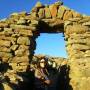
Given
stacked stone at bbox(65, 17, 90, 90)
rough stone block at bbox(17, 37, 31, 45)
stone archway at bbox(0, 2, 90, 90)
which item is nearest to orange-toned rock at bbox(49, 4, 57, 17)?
stone archway at bbox(0, 2, 90, 90)

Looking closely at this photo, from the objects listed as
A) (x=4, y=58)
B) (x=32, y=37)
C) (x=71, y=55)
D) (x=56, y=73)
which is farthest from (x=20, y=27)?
(x=56, y=73)

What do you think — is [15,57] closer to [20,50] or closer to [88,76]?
[20,50]

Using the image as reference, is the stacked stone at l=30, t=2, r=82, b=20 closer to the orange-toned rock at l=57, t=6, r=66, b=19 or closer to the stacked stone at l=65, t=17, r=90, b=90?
the orange-toned rock at l=57, t=6, r=66, b=19

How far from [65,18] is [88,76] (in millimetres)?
2865

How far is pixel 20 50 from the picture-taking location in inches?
434

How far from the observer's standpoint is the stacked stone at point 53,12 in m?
11.9

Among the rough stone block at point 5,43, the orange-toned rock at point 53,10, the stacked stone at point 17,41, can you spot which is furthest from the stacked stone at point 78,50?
the rough stone block at point 5,43

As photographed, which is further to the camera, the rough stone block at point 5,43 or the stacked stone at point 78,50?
the rough stone block at point 5,43

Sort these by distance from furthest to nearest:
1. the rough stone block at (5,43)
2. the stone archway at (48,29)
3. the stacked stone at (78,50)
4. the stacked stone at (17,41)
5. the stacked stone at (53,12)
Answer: the stacked stone at (53,12)
the rough stone block at (5,43)
the stacked stone at (17,41)
the stone archway at (48,29)
the stacked stone at (78,50)

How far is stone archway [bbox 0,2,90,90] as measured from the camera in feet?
35.2

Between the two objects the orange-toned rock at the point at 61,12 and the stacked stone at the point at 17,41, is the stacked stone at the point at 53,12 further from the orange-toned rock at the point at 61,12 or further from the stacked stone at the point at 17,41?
the stacked stone at the point at 17,41

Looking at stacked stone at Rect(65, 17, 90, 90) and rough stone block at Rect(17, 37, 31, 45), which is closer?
stacked stone at Rect(65, 17, 90, 90)

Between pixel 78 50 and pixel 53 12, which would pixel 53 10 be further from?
pixel 78 50

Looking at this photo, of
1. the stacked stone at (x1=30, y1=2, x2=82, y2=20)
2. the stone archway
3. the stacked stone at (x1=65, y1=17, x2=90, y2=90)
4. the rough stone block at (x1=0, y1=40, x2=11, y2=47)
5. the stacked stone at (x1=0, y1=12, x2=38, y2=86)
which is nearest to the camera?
the stacked stone at (x1=65, y1=17, x2=90, y2=90)
